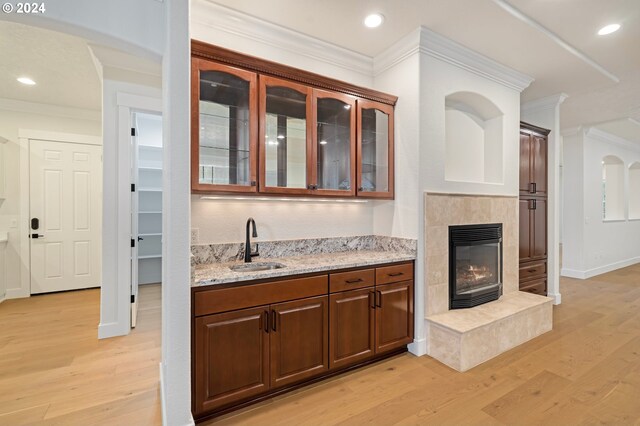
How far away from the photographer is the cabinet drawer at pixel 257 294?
191 cm

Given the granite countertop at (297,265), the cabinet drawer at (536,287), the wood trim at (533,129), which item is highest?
the wood trim at (533,129)

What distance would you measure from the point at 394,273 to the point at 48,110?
575cm

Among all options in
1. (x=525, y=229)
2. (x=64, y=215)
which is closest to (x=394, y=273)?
(x=525, y=229)

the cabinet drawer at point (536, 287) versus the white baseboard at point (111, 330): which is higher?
the cabinet drawer at point (536, 287)

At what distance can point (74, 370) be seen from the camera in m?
2.62

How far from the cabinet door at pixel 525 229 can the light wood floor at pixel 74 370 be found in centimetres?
443

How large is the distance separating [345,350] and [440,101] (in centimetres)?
253

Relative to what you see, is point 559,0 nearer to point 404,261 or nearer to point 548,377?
point 404,261

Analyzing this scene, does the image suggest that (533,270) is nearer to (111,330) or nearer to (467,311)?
(467,311)

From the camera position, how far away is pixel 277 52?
284cm

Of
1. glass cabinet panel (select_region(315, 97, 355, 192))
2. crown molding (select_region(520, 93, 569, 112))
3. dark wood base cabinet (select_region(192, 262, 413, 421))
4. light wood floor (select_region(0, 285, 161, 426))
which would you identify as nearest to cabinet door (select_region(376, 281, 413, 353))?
dark wood base cabinet (select_region(192, 262, 413, 421))

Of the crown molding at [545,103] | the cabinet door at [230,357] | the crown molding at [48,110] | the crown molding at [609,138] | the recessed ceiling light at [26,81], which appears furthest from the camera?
the crown molding at [609,138]

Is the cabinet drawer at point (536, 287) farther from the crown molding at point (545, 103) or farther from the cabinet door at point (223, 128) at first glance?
the cabinet door at point (223, 128)

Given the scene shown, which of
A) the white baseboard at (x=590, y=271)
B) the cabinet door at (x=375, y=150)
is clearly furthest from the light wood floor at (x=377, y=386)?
the white baseboard at (x=590, y=271)
